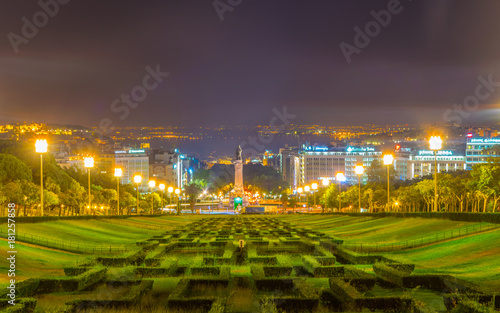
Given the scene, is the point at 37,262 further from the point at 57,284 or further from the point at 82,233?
the point at 82,233

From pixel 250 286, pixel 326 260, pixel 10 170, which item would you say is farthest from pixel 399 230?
pixel 10 170

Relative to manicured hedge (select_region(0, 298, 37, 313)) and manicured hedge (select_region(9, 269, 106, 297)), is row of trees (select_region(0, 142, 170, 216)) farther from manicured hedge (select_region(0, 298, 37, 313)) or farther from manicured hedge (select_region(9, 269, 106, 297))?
manicured hedge (select_region(0, 298, 37, 313))

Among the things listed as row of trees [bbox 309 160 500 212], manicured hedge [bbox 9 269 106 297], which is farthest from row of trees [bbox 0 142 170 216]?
manicured hedge [bbox 9 269 106 297]

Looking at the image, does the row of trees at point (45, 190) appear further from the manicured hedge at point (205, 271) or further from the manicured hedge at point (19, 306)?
the manicured hedge at point (19, 306)

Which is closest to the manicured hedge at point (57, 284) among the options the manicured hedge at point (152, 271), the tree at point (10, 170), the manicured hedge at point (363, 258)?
the manicured hedge at point (152, 271)

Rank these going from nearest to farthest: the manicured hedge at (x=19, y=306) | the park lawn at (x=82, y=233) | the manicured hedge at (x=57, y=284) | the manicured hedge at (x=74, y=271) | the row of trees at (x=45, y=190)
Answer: the manicured hedge at (x=19, y=306) < the manicured hedge at (x=57, y=284) < the manicured hedge at (x=74, y=271) < the park lawn at (x=82, y=233) < the row of trees at (x=45, y=190)

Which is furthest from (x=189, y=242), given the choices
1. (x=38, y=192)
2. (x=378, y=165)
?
(x=378, y=165)

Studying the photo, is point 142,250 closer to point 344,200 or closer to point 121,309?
point 121,309
